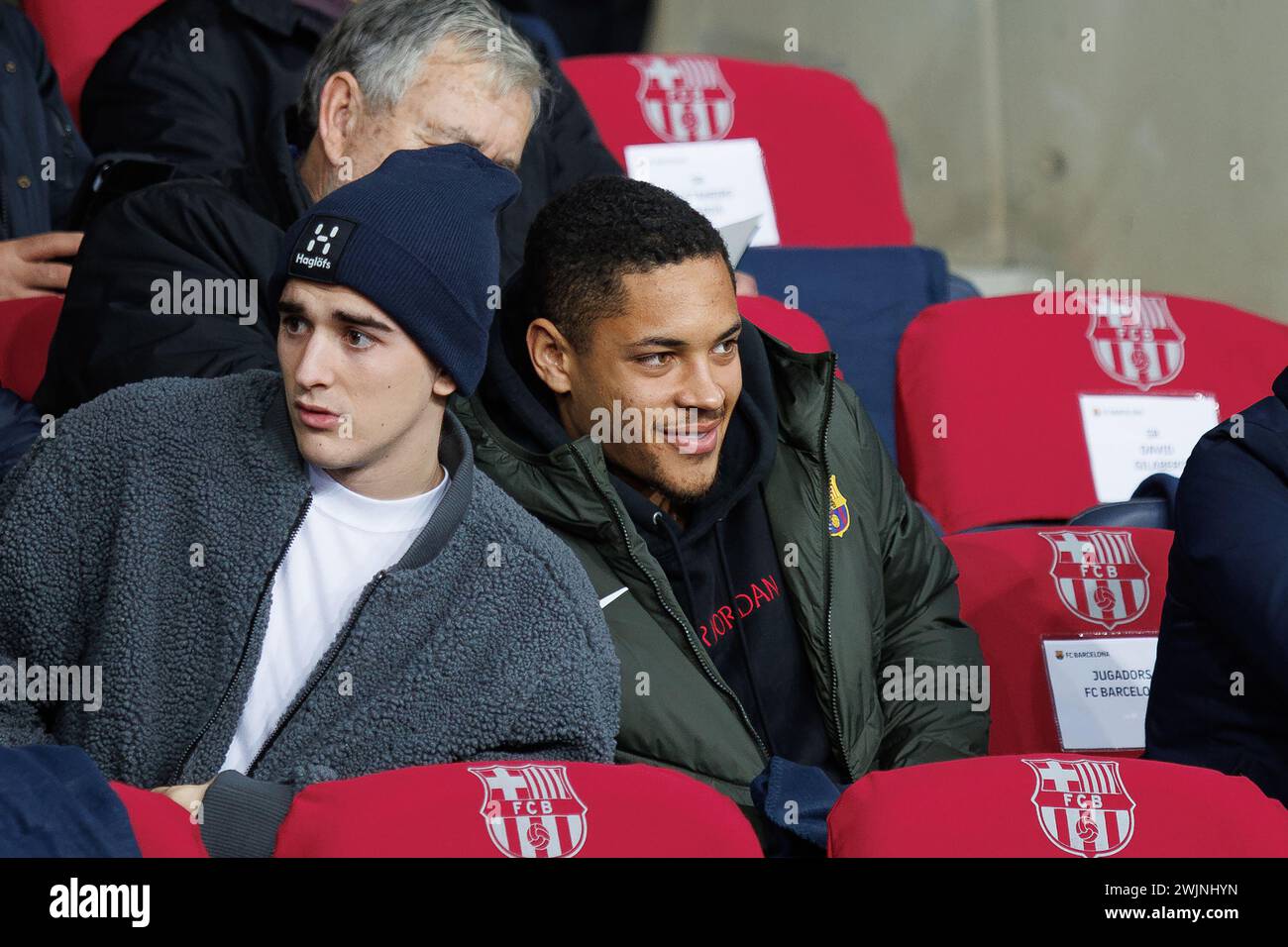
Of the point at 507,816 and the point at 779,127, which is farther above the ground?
the point at 779,127

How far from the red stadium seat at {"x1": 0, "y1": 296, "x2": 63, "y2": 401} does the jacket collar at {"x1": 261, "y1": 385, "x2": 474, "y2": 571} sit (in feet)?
2.00

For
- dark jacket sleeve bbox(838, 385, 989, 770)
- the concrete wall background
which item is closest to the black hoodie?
dark jacket sleeve bbox(838, 385, 989, 770)

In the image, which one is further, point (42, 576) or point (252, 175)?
point (252, 175)

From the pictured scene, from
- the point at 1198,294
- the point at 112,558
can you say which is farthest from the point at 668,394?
the point at 1198,294

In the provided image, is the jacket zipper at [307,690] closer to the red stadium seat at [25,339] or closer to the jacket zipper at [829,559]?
the jacket zipper at [829,559]

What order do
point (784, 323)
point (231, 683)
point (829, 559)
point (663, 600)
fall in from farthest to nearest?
point (784, 323) → point (829, 559) → point (663, 600) → point (231, 683)

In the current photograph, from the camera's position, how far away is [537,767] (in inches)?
49.6

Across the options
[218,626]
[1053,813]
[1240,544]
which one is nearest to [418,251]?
[218,626]

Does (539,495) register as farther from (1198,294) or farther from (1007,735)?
(1198,294)

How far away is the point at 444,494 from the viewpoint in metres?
1.45

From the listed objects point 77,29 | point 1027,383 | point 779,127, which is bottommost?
point 1027,383

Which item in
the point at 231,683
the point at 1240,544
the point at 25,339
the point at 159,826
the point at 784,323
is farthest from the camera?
the point at 784,323

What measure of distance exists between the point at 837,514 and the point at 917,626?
160mm

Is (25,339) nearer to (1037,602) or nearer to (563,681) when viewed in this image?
(563,681)
